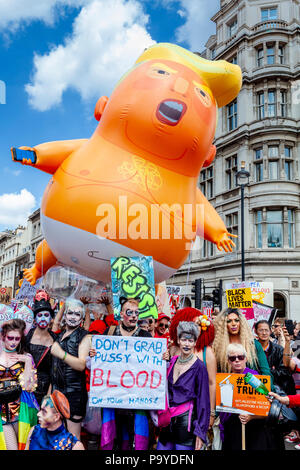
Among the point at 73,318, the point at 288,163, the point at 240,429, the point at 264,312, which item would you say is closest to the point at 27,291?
the point at 264,312

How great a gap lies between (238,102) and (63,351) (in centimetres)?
2432

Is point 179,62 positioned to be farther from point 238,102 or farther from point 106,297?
point 238,102

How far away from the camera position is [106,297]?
21.6 feet

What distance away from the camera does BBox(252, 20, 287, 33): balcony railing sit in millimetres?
24594

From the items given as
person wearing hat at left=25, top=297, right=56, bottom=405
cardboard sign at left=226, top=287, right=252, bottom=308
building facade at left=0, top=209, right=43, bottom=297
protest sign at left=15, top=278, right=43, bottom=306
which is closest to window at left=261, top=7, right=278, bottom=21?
protest sign at left=15, top=278, right=43, bottom=306

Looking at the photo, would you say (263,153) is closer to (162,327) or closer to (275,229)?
(275,229)

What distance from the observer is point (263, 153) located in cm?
2336

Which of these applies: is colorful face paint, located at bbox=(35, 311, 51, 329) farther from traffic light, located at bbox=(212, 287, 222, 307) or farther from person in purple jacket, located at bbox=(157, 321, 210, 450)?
traffic light, located at bbox=(212, 287, 222, 307)

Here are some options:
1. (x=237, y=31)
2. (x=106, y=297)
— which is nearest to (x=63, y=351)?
(x=106, y=297)

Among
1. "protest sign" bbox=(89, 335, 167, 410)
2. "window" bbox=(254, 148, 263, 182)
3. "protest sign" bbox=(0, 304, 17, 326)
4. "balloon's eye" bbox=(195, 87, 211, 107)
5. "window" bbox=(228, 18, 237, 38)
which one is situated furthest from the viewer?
"window" bbox=(228, 18, 237, 38)

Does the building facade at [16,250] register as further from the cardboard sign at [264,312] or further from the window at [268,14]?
the cardboard sign at [264,312]

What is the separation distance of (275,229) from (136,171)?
61.0 ft

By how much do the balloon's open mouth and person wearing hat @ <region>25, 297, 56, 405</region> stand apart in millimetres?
2972

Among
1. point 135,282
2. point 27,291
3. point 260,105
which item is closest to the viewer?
point 135,282
